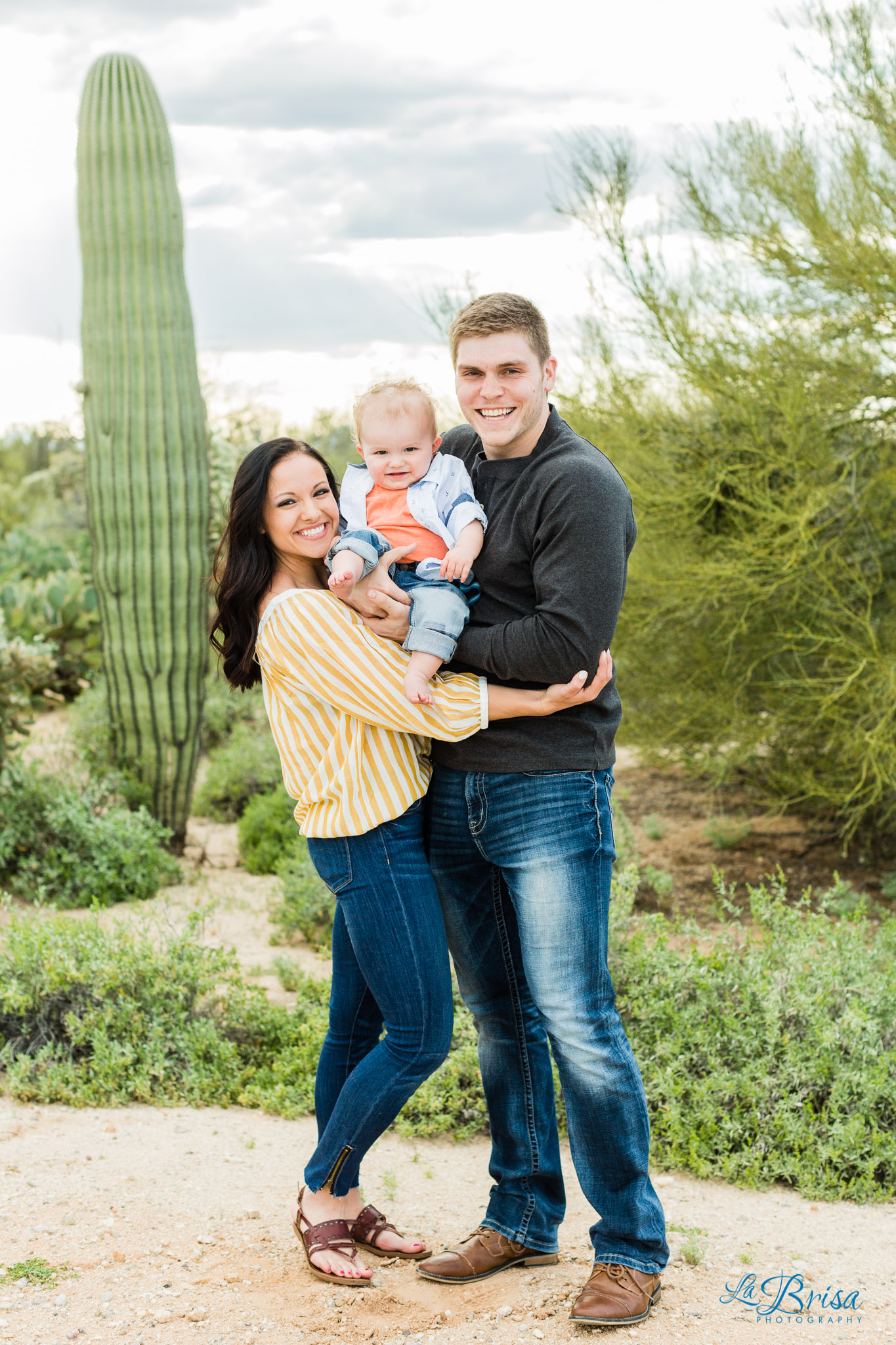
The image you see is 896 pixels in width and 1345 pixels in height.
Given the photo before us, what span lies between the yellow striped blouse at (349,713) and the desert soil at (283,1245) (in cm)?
113

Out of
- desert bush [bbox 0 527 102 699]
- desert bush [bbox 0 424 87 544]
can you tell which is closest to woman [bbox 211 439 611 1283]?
desert bush [bbox 0 527 102 699]

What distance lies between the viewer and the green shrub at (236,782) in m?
8.43

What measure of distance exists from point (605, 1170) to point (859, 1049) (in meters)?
1.63

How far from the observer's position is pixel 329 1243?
2.75 meters

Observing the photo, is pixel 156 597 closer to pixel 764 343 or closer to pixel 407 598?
pixel 764 343

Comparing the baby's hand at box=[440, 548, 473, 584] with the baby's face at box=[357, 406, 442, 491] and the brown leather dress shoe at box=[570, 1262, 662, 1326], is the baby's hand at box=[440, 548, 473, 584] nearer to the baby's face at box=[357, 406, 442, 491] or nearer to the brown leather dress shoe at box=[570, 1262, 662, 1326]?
the baby's face at box=[357, 406, 442, 491]

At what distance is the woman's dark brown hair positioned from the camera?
271 cm

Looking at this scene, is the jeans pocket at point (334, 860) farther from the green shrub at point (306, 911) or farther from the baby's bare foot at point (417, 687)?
the green shrub at point (306, 911)

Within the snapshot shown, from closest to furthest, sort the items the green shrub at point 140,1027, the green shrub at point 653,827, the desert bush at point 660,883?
the green shrub at point 140,1027 < the desert bush at point 660,883 < the green shrub at point 653,827

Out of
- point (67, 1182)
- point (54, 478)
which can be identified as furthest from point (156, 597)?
point (54, 478)

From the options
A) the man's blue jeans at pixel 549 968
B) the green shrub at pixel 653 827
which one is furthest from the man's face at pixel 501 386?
the green shrub at pixel 653 827

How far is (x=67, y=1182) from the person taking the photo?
129 inches

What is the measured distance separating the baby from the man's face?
0.46 feet

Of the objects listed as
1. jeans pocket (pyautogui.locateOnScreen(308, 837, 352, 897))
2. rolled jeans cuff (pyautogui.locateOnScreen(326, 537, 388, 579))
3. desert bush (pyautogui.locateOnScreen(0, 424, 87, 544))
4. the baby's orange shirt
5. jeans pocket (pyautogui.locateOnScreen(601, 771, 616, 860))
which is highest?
desert bush (pyautogui.locateOnScreen(0, 424, 87, 544))
